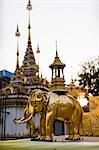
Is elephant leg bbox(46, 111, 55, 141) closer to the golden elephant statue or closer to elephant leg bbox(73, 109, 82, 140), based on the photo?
the golden elephant statue

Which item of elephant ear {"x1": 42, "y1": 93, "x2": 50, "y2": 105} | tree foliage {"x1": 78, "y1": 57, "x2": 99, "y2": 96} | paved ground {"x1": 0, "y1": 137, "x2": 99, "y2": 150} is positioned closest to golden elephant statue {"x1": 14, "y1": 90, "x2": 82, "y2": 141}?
elephant ear {"x1": 42, "y1": 93, "x2": 50, "y2": 105}

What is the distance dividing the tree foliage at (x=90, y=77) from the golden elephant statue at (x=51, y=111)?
294 centimetres

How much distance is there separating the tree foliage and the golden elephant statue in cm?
294

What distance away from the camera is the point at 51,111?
4.76ft

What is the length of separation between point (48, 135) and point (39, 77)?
342 centimetres

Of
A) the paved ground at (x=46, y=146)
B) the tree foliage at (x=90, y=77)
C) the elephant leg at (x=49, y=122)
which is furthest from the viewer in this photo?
the tree foliage at (x=90, y=77)

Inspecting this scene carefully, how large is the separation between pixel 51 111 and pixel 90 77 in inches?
142

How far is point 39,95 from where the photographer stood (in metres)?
1.50

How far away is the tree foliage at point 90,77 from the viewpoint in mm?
4610

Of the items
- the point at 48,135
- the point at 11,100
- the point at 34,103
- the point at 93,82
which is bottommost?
the point at 48,135

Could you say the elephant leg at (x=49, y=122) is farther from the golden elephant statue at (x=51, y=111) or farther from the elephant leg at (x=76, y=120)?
the elephant leg at (x=76, y=120)

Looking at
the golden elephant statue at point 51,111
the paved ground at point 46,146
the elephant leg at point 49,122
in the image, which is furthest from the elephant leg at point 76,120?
the paved ground at point 46,146

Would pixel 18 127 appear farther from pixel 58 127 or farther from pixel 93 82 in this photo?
pixel 93 82

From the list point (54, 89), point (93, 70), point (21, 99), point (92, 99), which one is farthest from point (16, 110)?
point (54, 89)
